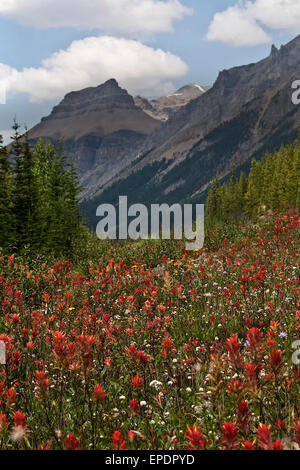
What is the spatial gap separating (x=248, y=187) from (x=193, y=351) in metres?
91.8

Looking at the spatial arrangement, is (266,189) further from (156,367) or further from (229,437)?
(229,437)

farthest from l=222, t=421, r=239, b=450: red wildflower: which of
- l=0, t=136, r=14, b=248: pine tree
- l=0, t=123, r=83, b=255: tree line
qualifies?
l=0, t=136, r=14, b=248: pine tree

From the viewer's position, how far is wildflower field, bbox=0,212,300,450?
2.93m

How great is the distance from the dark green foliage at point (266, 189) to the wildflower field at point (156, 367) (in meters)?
53.9

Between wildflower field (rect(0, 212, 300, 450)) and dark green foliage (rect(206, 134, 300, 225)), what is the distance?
53932mm

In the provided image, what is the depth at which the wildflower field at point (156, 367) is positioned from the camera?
9.62ft

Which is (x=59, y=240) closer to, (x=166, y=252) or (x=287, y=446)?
(x=166, y=252)

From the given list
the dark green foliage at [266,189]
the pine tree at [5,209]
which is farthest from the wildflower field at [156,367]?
the dark green foliage at [266,189]

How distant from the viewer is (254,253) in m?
11.5

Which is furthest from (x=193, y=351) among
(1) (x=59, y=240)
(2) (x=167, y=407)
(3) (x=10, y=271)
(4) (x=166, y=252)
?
(1) (x=59, y=240)

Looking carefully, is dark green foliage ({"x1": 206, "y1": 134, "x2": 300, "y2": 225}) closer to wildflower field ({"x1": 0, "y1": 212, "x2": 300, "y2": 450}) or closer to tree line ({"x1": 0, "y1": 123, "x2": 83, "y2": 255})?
tree line ({"x1": 0, "y1": 123, "x2": 83, "y2": 255})

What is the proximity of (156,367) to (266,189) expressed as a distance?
3259 inches

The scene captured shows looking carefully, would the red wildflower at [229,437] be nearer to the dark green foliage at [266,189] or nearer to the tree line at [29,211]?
the tree line at [29,211]
